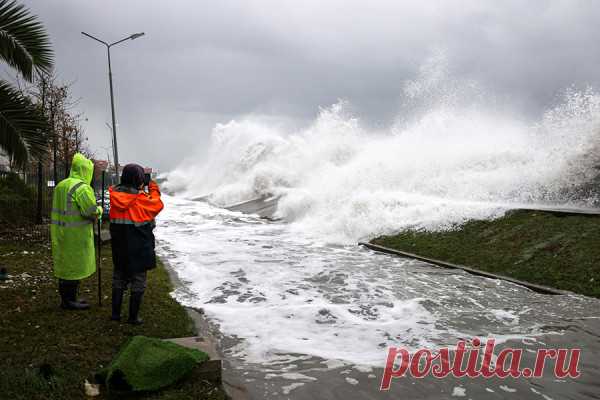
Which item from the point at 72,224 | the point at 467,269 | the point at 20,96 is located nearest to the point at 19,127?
the point at 20,96

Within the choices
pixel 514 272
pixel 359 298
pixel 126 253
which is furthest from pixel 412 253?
pixel 126 253

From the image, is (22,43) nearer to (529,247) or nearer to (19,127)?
(19,127)

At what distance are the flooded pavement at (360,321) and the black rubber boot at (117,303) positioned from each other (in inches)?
46.6

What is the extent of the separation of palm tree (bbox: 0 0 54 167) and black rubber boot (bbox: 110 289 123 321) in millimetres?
2722

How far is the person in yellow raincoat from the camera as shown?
17.1 ft

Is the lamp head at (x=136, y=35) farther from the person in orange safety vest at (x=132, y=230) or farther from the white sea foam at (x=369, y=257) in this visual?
the person in orange safety vest at (x=132, y=230)

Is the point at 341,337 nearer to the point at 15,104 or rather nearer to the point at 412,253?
the point at 15,104

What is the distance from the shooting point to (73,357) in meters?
4.13

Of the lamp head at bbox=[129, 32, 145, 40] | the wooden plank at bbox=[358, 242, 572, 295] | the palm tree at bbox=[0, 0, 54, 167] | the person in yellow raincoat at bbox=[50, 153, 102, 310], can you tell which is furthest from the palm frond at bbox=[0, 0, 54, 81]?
the lamp head at bbox=[129, 32, 145, 40]

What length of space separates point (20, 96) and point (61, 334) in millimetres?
3560

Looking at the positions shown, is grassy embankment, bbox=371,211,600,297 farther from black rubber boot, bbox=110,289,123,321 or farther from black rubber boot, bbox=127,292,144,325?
black rubber boot, bbox=110,289,123,321

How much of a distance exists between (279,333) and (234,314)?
102cm

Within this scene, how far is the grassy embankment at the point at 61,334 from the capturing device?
141 inches

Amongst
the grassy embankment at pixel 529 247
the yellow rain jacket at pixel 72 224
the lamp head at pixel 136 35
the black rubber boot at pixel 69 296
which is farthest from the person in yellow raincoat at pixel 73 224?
the lamp head at pixel 136 35
